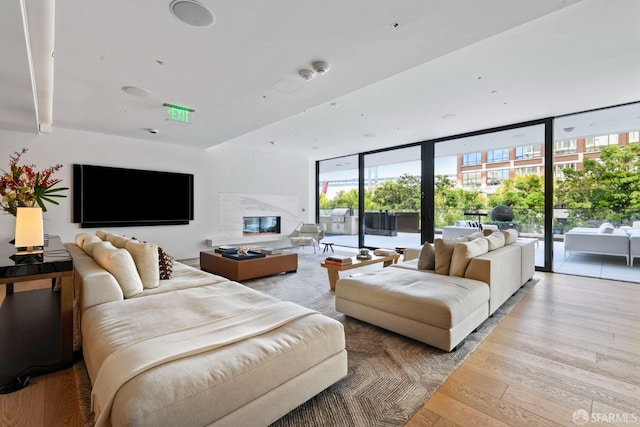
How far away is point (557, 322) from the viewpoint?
9.78 ft

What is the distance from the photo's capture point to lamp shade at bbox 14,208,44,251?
7.98 feet

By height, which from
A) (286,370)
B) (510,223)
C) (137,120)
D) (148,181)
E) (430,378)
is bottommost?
(430,378)

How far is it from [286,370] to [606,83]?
5020 mm

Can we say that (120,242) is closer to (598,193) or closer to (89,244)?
(89,244)

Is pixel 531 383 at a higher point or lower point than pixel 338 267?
lower

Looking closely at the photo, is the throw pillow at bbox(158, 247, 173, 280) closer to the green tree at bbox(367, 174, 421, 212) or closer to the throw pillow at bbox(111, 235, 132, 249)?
the throw pillow at bbox(111, 235, 132, 249)

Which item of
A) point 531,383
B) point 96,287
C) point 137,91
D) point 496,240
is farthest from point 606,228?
point 137,91

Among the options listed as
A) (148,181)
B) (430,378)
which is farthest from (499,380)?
(148,181)

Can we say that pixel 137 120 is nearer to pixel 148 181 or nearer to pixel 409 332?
pixel 148 181

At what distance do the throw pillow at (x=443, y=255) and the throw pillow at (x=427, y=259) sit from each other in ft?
0.40

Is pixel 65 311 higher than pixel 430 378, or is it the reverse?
pixel 65 311

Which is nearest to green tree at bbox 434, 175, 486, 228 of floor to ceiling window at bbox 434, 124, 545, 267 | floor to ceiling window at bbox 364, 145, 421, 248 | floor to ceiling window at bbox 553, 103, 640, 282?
floor to ceiling window at bbox 434, 124, 545, 267

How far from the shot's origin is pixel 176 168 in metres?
6.41

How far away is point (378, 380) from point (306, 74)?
2.84 meters
